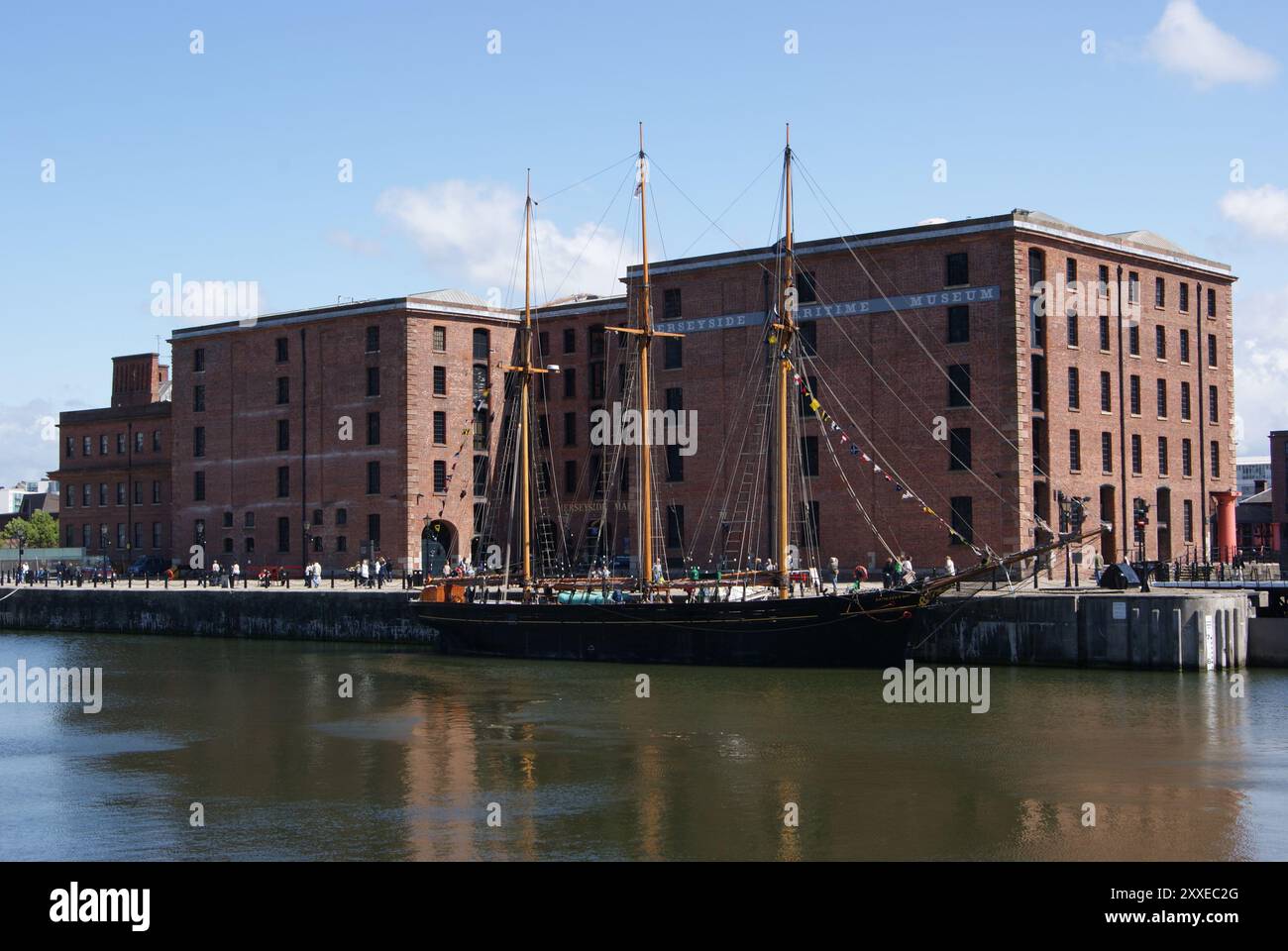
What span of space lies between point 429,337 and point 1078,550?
39.0m

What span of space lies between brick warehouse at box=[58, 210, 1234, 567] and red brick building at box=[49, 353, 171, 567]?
843 cm

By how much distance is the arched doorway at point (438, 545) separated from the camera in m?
83.8

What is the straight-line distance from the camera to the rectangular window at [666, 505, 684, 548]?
2933 inches

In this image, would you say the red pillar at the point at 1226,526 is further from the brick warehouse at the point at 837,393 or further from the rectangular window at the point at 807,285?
the rectangular window at the point at 807,285

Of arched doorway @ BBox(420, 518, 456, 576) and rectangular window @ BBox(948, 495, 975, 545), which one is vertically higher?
rectangular window @ BBox(948, 495, 975, 545)

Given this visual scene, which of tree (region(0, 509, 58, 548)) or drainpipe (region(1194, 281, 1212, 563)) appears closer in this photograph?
drainpipe (region(1194, 281, 1212, 563))

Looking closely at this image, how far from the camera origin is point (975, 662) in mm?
50781

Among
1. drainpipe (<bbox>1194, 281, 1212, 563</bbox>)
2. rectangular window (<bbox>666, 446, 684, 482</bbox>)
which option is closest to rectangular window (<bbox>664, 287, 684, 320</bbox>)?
rectangular window (<bbox>666, 446, 684, 482</bbox>)

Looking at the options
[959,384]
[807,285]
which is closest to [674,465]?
[807,285]

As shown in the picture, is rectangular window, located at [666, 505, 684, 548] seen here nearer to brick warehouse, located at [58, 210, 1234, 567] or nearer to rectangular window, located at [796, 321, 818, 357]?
brick warehouse, located at [58, 210, 1234, 567]

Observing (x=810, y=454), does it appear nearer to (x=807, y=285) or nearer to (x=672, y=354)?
(x=807, y=285)
